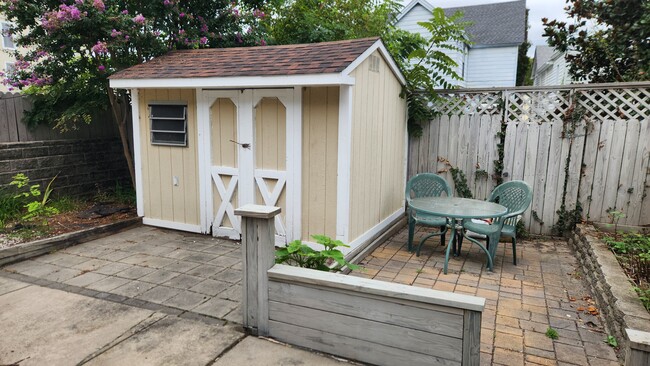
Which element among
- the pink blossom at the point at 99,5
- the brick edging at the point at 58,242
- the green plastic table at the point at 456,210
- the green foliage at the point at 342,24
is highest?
the green foliage at the point at 342,24

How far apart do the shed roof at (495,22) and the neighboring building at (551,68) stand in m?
1.67

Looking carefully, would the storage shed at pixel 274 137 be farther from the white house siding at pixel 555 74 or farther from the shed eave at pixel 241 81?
the white house siding at pixel 555 74

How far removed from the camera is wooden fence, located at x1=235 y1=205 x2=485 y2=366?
91.9 inches

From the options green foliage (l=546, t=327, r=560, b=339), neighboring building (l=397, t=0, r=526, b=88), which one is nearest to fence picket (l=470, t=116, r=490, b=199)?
green foliage (l=546, t=327, r=560, b=339)

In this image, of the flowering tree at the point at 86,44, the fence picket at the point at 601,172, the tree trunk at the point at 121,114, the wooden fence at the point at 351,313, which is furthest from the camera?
the tree trunk at the point at 121,114

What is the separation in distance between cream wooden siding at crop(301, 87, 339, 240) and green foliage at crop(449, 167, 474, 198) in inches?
93.3

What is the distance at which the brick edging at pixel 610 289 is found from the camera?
279 centimetres

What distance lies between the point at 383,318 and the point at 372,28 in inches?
272

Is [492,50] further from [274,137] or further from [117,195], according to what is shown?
[117,195]

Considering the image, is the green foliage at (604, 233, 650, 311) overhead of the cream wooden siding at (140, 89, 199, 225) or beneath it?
beneath

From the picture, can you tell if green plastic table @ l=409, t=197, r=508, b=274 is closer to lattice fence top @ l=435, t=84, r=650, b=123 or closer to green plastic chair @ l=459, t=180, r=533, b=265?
green plastic chair @ l=459, t=180, r=533, b=265

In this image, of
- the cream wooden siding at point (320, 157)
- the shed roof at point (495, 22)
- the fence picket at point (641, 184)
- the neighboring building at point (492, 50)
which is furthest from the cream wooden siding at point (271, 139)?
the neighboring building at point (492, 50)

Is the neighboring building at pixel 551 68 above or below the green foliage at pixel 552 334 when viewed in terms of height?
above

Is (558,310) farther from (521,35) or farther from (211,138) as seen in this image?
(521,35)
